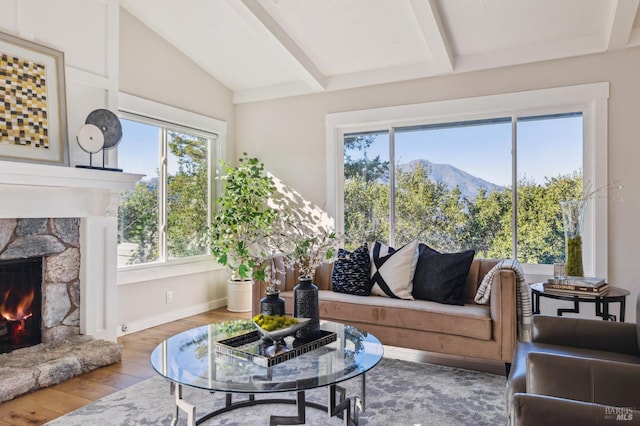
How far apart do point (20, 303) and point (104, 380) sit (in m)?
0.86

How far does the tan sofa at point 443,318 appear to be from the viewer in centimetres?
296

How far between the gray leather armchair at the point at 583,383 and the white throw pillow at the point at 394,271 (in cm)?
140

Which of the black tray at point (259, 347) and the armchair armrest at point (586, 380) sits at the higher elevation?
the armchair armrest at point (586, 380)

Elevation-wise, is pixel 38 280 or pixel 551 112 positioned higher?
pixel 551 112

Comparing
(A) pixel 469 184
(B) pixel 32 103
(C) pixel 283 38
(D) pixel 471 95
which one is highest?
(C) pixel 283 38

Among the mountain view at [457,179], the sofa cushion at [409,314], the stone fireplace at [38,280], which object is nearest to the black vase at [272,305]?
the sofa cushion at [409,314]

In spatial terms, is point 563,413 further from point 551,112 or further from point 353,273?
point 551,112

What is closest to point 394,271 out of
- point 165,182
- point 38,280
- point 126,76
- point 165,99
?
point 165,182

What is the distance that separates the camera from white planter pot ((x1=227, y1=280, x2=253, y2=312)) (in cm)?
507

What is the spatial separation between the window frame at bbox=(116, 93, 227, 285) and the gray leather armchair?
11.4ft

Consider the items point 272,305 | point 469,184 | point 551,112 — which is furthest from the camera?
point 469,184

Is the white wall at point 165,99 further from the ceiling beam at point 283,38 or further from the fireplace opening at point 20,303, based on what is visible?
the ceiling beam at point 283,38

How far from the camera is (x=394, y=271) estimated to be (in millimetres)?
3658

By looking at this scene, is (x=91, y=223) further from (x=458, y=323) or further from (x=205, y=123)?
(x=458, y=323)
